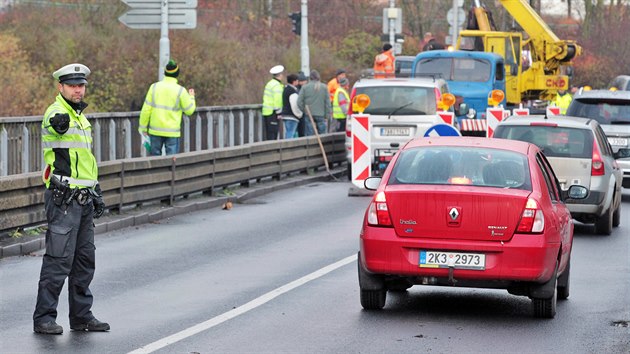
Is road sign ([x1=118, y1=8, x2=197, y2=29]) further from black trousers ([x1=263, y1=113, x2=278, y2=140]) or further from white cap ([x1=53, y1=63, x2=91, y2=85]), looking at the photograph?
white cap ([x1=53, y1=63, x2=91, y2=85])

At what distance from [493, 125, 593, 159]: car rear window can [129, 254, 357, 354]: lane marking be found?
146 inches

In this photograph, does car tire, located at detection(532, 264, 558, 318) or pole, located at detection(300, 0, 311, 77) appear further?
pole, located at detection(300, 0, 311, 77)

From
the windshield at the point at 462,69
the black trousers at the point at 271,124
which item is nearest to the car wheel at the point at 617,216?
the black trousers at the point at 271,124

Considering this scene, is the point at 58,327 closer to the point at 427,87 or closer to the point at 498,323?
the point at 498,323

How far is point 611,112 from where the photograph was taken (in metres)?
23.4

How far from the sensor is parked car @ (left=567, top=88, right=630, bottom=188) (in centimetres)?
2325

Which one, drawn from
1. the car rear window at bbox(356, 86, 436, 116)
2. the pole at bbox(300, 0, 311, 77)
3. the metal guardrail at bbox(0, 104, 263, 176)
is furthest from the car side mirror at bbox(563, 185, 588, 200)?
the pole at bbox(300, 0, 311, 77)

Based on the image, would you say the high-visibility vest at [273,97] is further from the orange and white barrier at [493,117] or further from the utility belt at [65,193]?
the utility belt at [65,193]

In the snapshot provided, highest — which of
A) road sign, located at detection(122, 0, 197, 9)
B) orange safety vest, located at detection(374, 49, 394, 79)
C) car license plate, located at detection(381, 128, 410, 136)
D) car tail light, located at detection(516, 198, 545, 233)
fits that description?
road sign, located at detection(122, 0, 197, 9)

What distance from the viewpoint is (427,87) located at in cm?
2559

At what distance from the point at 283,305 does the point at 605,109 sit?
1288 centimetres

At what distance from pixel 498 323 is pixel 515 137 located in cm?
685

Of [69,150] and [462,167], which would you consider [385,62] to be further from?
[69,150]

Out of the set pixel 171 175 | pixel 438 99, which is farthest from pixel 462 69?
pixel 171 175
